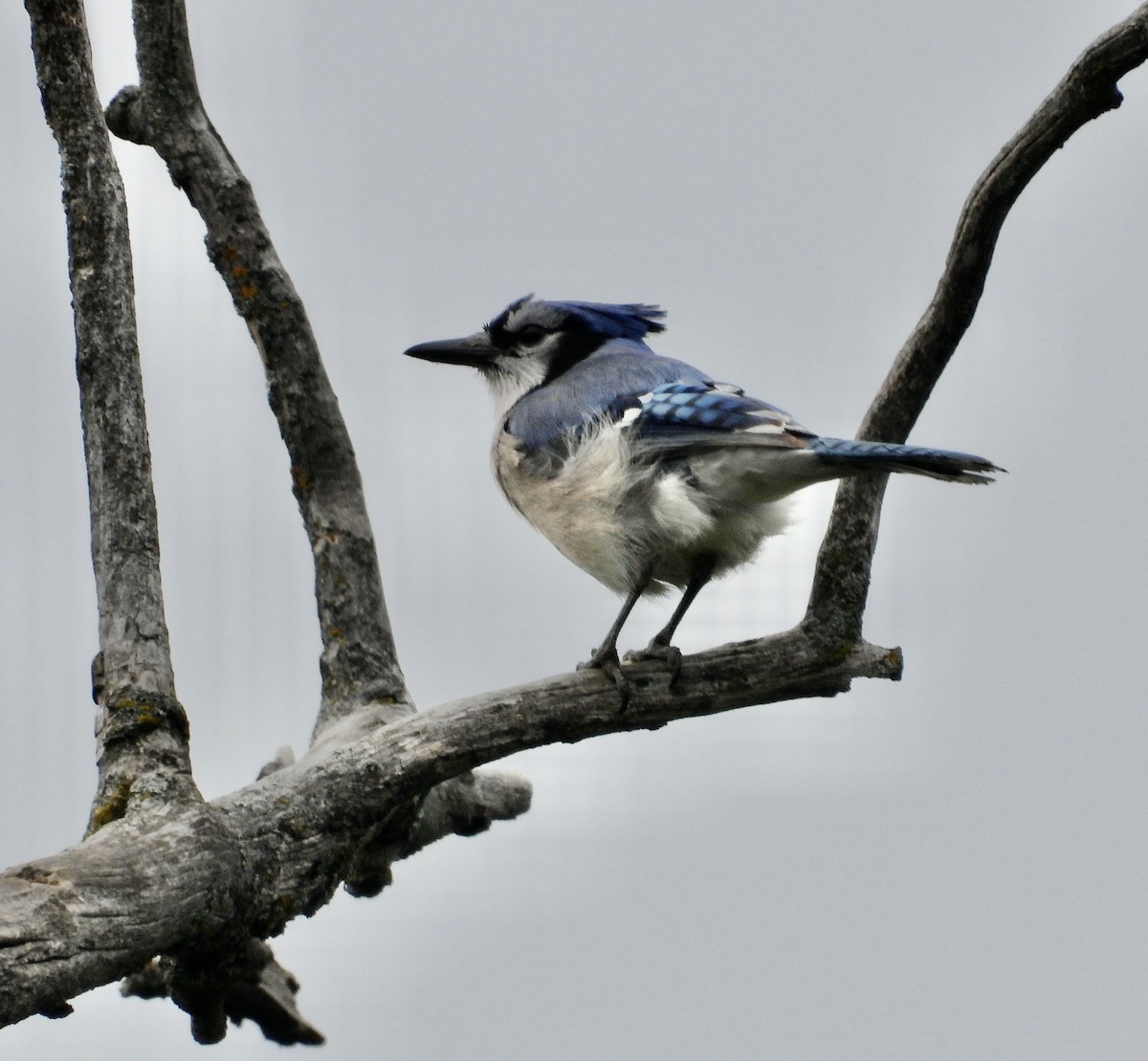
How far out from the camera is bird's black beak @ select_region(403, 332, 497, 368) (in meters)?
5.28

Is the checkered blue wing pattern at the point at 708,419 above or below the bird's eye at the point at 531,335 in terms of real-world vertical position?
below

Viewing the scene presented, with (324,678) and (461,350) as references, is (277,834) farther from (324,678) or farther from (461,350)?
(461,350)

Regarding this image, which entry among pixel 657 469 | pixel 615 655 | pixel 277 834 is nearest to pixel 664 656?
pixel 615 655

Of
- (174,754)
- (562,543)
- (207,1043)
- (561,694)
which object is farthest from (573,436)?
(207,1043)

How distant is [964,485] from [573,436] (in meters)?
1.28

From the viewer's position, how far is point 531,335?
526cm

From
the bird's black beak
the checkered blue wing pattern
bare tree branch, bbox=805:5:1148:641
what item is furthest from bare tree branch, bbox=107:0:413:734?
bare tree branch, bbox=805:5:1148:641

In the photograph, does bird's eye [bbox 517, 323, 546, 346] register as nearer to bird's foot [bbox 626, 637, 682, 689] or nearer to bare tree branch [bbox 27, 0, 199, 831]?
bird's foot [bbox 626, 637, 682, 689]

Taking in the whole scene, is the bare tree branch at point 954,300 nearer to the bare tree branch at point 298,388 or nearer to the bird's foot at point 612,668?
the bird's foot at point 612,668

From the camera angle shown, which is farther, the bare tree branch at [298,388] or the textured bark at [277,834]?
the bare tree branch at [298,388]

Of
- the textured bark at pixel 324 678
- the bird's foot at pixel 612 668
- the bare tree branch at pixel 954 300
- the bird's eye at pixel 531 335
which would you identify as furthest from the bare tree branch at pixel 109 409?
the bare tree branch at pixel 954 300

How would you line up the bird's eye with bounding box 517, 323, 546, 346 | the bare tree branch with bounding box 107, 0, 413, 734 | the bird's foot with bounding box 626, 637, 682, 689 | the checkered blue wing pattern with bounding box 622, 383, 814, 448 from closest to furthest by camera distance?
1. the checkered blue wing pattern with bounding box 622, 383, 814, 448
2. the bird's foot with bounding box 626, 637, 682, 689
3. the bare tree branch with bounding box 107, 0, 413, 734
4. the bird's eye with bounding box 517, 323, 546, 346

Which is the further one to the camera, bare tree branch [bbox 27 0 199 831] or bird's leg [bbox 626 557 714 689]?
bird's leg [bbox 626 557 714 689]

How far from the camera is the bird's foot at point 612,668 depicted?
4.18 metres
